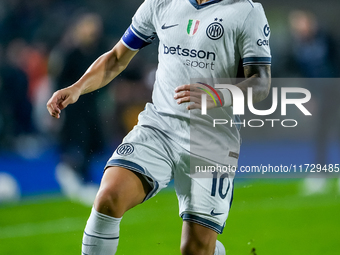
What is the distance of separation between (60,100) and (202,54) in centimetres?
82

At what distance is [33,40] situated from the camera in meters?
6.90

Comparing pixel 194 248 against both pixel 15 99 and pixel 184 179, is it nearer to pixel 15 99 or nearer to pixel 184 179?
pixel 184 179

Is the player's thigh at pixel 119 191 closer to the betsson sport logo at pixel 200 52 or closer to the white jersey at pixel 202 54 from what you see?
the white jersey at pixel 202 54

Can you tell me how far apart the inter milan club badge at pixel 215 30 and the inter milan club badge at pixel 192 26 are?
76 mm

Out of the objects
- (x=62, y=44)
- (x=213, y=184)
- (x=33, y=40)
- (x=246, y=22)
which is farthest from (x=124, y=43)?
(x=33, y=40)

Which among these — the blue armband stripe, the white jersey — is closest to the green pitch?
the white jersey

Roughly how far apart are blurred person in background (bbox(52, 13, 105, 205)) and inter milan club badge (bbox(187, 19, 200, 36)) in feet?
8.85

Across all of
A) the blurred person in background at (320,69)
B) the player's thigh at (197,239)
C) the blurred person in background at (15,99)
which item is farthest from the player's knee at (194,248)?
the blurred person in background at (15,99)

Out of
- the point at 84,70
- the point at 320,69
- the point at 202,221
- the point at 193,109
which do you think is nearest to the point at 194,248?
the point at 202,221

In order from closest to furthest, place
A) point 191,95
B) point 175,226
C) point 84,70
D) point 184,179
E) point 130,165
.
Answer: point 191,95
point 130,165
point 184,179
point 175,226
point 84,70

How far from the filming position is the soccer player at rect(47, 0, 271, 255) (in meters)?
2.55

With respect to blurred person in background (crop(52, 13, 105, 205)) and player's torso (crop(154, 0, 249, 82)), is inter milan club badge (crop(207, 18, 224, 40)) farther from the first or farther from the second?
blurred person in background (crop(52, 13, 105, 205))

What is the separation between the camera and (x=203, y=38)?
2619mm

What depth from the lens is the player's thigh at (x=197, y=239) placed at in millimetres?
2602
